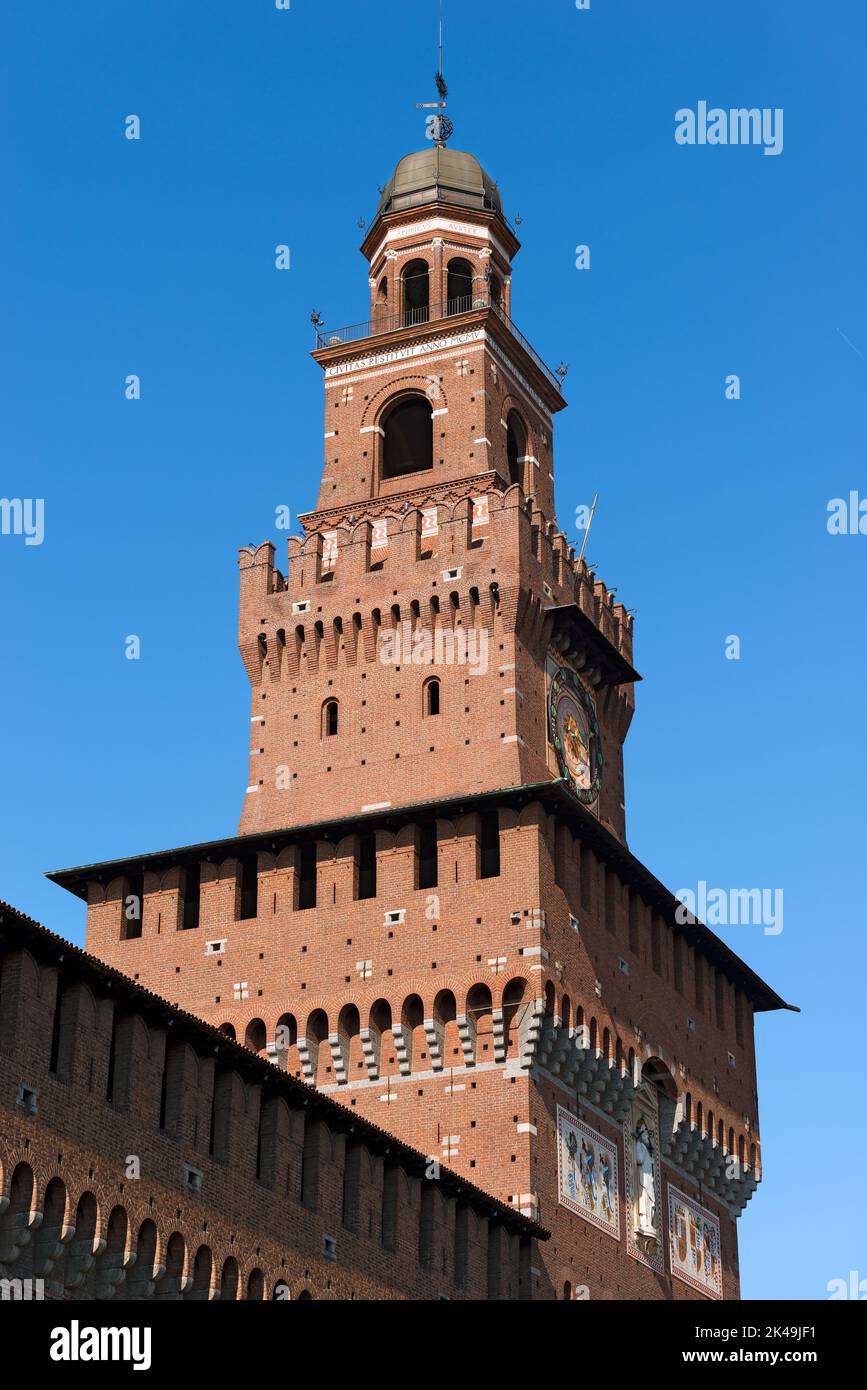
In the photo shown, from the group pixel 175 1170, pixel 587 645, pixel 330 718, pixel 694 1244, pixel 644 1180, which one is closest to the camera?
pixel 175 1170

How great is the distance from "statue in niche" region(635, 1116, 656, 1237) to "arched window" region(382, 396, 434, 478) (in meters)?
18.7

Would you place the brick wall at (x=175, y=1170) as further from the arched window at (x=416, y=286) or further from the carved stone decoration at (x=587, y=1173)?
the arched window at (x=416, y=286)

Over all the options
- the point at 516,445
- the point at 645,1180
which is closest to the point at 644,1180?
the point at 645,1180

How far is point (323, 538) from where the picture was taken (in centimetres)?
5984

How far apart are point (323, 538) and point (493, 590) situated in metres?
5.88

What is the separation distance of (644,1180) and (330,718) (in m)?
13.6

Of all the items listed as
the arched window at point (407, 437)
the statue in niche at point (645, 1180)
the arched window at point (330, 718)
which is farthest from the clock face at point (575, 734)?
the statue in niche at point (645, 1180)

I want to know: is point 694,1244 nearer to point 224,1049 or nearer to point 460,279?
point 224,1049

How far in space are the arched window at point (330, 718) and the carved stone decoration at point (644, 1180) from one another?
1152cm

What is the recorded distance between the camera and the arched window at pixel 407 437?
6200 centimetres

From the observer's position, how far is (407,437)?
6253 cm

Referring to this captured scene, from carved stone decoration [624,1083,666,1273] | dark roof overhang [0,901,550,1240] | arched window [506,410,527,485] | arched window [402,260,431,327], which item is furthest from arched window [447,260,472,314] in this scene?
dark roof overhang [0,901,550,1240]

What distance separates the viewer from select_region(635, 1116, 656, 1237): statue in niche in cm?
5409

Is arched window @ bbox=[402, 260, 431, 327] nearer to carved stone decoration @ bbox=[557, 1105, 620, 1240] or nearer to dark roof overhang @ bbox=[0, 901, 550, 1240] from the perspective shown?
carved stone decoration @ bbox=[557, 1105, 620, 1240]
